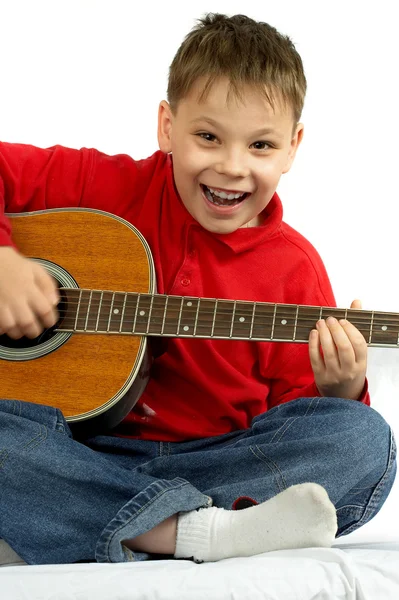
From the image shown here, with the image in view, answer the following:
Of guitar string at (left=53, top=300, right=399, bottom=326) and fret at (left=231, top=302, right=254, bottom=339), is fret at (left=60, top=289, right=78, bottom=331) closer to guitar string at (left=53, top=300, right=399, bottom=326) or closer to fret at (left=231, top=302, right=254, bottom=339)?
guitar string at (left=53, top=300, right=399, bottom=326)

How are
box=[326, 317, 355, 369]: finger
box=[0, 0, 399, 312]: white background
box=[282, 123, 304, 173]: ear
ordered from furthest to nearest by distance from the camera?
box=[0, 0, 399, 312]: white background < box=[282, 123, 304, 173]: ear < box=[326, 317, 355, 369]: finger

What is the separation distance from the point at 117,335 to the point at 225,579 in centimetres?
52

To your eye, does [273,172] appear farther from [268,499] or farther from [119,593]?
[119,593]

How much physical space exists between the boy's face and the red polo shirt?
2.4 inches

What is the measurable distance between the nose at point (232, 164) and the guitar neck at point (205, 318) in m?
0.24

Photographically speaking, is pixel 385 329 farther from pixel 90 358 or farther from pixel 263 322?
pixel 90 358

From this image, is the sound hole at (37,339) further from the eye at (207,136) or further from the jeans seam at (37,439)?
the eye at (207,136)

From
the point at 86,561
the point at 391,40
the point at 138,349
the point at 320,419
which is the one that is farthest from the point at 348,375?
the point at 391,40

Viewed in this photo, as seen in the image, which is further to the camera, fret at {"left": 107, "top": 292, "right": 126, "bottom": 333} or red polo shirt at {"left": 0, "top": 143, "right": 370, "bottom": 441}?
red polo shirt at {"left": 0, "top": 143, "right": 370, "bottom": 441}

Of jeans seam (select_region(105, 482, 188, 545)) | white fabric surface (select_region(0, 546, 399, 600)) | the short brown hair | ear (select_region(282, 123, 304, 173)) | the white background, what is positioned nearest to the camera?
white fabric surface (select_region(0, 546, 399, 600))

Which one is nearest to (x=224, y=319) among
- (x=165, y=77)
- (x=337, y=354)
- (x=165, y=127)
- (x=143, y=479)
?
(x=337, y=354)

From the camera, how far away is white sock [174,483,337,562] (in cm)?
164

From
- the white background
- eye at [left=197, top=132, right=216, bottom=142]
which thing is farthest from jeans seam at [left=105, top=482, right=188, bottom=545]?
the white background

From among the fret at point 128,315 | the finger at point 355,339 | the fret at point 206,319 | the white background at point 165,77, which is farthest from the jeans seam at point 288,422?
the white background at point 165,77
